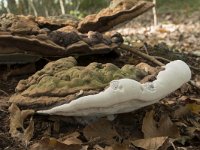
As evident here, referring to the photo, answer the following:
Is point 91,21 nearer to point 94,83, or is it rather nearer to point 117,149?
point 94,83

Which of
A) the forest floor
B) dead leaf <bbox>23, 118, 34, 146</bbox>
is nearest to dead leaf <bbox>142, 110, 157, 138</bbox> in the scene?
the forest floor

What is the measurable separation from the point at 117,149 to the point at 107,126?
6.5 inches

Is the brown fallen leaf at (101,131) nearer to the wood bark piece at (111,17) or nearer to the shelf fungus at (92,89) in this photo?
the shelf fungus at (92,89)

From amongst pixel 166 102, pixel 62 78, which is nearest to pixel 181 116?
pixel 166 102

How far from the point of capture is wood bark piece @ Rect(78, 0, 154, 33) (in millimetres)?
2564

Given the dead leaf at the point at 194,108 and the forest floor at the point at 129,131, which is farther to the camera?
the dead leaf at the point at 194,108

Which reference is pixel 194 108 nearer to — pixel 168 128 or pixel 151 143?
pixel 168 128

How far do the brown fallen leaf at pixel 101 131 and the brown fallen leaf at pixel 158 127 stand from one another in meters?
0.14

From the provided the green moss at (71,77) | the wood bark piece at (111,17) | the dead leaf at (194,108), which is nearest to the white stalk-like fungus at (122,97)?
the green moss at (71,77)

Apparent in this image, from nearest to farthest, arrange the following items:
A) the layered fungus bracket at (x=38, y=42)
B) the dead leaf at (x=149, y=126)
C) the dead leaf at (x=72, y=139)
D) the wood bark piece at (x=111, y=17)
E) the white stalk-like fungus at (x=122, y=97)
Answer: the white stalk-like fungus at (x=122, y=97)
the dead leaf at (x=72, y=139)
the dead leaf at (x=149, y=126)
the layered fungus bracket at (x=38, y=42)
the wood bark piece at (x=111, y=17)

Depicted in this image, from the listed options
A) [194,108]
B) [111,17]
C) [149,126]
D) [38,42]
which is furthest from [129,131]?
[111,17]

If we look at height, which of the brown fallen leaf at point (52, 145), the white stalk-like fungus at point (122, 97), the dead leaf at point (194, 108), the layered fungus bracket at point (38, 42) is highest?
the layered fungus bracket at point (38, 42)

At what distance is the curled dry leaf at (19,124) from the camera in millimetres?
1853

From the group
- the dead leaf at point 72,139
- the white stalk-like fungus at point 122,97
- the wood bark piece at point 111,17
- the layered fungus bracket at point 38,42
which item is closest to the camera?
the white stalk-like fungus at point 122,97
